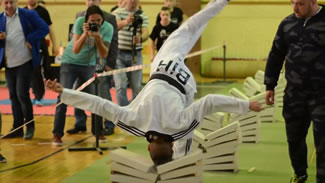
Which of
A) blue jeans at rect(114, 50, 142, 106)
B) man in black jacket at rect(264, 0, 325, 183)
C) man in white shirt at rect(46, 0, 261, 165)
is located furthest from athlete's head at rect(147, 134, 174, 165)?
blue jeans at rect(114, 50, 142, 106)

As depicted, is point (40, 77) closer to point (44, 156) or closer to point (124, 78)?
point (124, 78)

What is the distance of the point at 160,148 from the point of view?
4.31 m

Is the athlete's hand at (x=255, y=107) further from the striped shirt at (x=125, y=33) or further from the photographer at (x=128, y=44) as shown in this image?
the striped shirt at (x=125, y=33)

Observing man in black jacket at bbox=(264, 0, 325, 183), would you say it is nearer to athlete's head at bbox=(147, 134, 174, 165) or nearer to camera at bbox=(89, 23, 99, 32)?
athlete's head at bbox=(147, 134, 174, 165)

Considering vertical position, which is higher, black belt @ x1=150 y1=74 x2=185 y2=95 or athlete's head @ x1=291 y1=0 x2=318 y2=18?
athlete's head @ x1=291 y1=0 x2=318 y2=18

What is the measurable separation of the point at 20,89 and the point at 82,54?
93 centimetres

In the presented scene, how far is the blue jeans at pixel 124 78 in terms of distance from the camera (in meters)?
7.97

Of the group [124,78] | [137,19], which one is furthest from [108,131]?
[137,19]

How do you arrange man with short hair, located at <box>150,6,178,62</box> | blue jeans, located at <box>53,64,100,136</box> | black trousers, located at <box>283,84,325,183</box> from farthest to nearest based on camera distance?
man with short hair, located at <box>150,6,178,62</box> < blue jeans, located at <box>53,64,100,136</box> < black trousers, located at <box>283,84,325,183</box>

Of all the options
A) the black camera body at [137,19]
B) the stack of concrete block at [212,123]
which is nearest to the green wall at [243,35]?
the black camera body at [137,19]

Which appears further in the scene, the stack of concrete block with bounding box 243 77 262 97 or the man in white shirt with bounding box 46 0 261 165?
the stack of concrete block with bounding box 243 77 262 97

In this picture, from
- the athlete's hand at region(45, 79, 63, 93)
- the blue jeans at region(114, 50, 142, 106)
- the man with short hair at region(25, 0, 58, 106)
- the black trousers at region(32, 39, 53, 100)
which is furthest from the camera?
the black trousers at region(32, 39, 53, 100)

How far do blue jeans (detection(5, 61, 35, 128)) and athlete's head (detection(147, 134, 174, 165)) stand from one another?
10.6 feet

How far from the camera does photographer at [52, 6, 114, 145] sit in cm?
666
